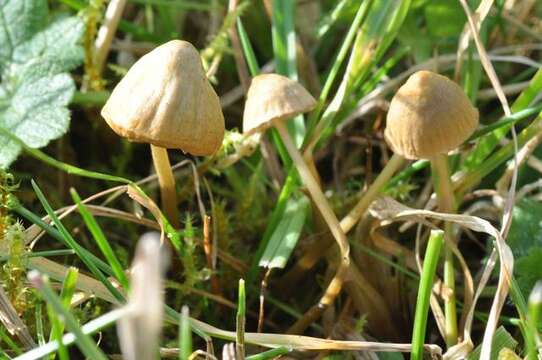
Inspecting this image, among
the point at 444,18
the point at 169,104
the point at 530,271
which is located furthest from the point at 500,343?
the point at 444,18

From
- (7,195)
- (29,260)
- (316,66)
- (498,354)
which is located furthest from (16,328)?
(316,66)

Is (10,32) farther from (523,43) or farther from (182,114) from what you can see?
(523,43)

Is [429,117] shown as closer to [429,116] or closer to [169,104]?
[429,116]

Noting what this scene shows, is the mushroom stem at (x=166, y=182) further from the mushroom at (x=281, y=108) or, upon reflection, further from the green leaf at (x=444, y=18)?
the green leaf at (x=444, y=18)

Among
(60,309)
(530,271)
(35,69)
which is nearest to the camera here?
(60,309)

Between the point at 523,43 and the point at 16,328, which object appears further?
the point at 523,43

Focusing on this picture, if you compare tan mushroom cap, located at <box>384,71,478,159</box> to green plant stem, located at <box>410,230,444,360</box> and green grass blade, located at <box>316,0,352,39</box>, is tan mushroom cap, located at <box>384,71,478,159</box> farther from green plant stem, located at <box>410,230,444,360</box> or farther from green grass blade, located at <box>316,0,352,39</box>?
green grass blade, located at <box>316,0,352,39</box>
